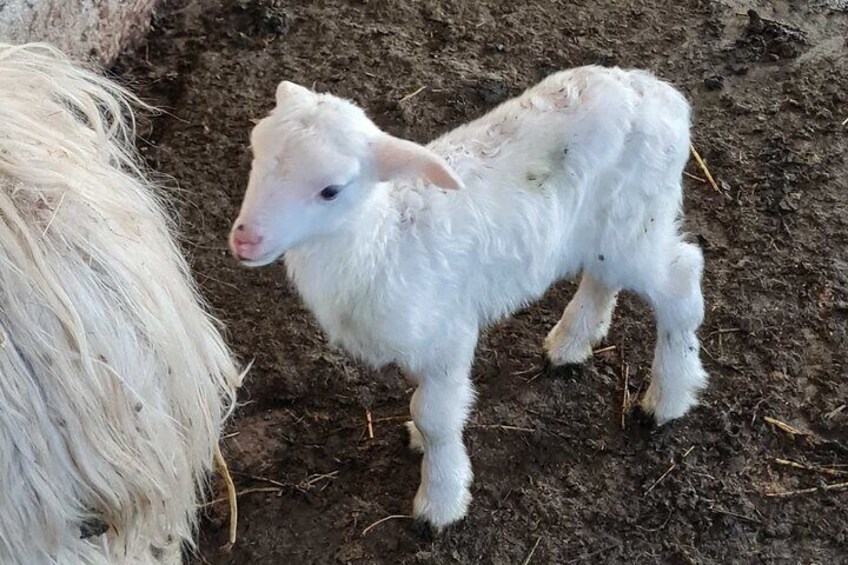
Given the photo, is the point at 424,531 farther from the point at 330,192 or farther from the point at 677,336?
the point at 330,192

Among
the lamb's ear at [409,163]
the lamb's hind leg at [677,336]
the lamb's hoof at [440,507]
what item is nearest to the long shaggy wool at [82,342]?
the lamb's ear at [409,163]

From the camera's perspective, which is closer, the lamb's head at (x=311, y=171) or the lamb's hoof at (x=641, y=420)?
the lamb's head at (x=311, y=171)

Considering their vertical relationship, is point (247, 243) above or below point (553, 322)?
above

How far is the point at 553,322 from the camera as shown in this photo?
3.03 m

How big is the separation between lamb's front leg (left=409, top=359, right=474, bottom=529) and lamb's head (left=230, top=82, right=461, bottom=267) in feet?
1.75

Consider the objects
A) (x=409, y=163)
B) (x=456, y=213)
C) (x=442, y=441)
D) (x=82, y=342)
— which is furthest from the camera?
(x=442, y=441)

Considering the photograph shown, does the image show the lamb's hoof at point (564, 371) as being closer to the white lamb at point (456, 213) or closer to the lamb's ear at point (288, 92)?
the white lamb at point (456, 213)

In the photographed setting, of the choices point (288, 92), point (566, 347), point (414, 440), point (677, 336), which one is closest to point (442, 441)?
point (414, 440)

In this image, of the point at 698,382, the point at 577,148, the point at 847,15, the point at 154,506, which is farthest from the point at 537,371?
the point at 847,15

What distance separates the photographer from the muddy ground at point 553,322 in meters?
2.61

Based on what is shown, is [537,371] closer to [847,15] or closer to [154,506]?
[154,506]

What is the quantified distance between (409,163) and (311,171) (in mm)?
191

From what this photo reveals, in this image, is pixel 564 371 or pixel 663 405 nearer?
pixel 663 405

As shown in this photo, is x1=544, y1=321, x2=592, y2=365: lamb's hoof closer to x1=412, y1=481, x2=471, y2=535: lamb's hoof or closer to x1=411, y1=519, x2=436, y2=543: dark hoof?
x1=412, y1=481, x2=471, y2=535: lamb's hoof
